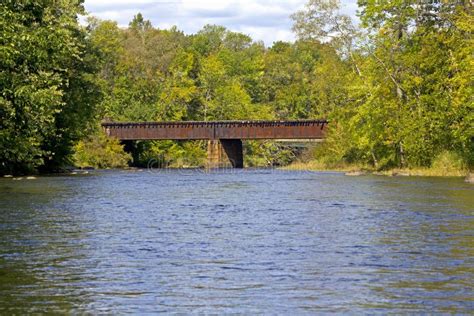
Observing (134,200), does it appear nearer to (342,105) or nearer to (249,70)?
(342,105)

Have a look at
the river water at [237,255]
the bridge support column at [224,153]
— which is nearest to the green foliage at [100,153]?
the bridge support column at [224,153]

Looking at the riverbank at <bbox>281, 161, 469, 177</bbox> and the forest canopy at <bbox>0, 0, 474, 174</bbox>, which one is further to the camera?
the riverbank at <bbox>281, 161, 469, 177</bbox>

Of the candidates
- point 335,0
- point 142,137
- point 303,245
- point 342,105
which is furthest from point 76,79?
point 303,245

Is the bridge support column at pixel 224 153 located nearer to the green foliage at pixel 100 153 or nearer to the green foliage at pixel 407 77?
the green foliage at pixel 100 153

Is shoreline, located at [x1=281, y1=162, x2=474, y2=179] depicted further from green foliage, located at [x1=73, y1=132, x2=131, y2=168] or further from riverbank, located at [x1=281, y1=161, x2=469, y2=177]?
green foliage, located at [x1=73, y1=132, x2=131, y2=168]

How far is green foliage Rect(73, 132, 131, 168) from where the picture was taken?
97938 millimetres

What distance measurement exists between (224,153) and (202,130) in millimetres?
3867

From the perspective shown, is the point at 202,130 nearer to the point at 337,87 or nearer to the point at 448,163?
the point at 337,87

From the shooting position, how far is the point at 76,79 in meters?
69.6

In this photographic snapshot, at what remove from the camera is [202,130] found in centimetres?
10994

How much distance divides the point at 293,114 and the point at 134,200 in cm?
10532

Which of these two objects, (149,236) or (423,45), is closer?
(149,236)

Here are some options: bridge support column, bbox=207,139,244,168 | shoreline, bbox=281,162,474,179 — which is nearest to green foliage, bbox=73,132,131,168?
bridge support column, bbox=207,139,244,168

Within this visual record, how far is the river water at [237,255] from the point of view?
640 inches
